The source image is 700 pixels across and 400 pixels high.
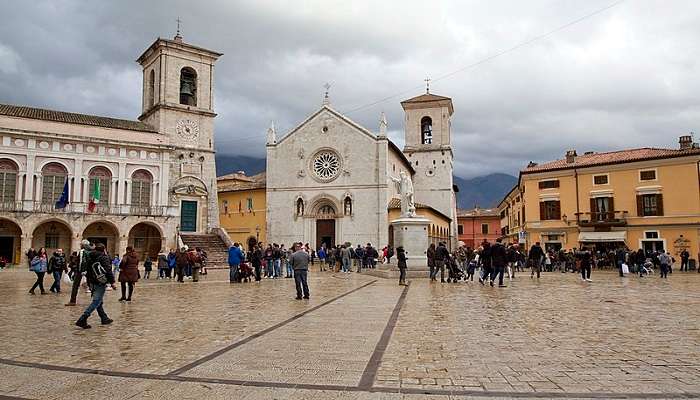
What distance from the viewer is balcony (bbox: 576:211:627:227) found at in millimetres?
32406

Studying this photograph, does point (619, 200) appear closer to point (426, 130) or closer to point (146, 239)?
point (426, 130)

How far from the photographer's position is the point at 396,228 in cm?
2183

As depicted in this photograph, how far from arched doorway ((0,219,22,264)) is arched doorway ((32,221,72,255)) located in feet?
2.93

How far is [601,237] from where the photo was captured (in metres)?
33.0

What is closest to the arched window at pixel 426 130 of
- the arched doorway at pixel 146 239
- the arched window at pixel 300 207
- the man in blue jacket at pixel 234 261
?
the arched window at pixel 300 207

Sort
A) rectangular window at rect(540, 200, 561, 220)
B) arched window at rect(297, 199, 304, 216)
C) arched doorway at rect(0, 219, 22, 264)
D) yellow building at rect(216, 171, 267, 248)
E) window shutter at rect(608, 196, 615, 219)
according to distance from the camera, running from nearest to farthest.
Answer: arched doorway at rect(0, 219, 22, 264) → window shutter at rect(608, 196, 615, 219) → rectangular window at rect(540, 200, 561, 220) → arched window at rect(297, 199, 304, 216) → yellow building at rect(216, 171, 267, 248)

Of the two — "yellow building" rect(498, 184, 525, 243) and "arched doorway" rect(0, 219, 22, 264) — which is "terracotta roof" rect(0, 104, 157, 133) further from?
"yellow building" rect(498, 184, 525, 243)

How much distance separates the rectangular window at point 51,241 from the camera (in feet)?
106

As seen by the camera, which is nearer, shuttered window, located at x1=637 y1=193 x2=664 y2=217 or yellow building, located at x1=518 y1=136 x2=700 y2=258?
yellow building, located at x1=518 y1=136 x2=700 y2=258

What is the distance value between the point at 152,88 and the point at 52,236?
44.1ft

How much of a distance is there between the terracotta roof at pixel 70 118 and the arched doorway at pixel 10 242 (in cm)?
683

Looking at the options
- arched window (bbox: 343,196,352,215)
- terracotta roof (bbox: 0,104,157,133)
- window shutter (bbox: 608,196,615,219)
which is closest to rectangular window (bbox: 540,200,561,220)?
window shutter (bbox: 608,196,615,219)

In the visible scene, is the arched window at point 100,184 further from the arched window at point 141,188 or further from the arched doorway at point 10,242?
the arched doorway at point 10,242

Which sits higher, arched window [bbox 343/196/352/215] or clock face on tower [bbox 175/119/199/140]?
clock face on tower [bbox 175/119/199/140]
